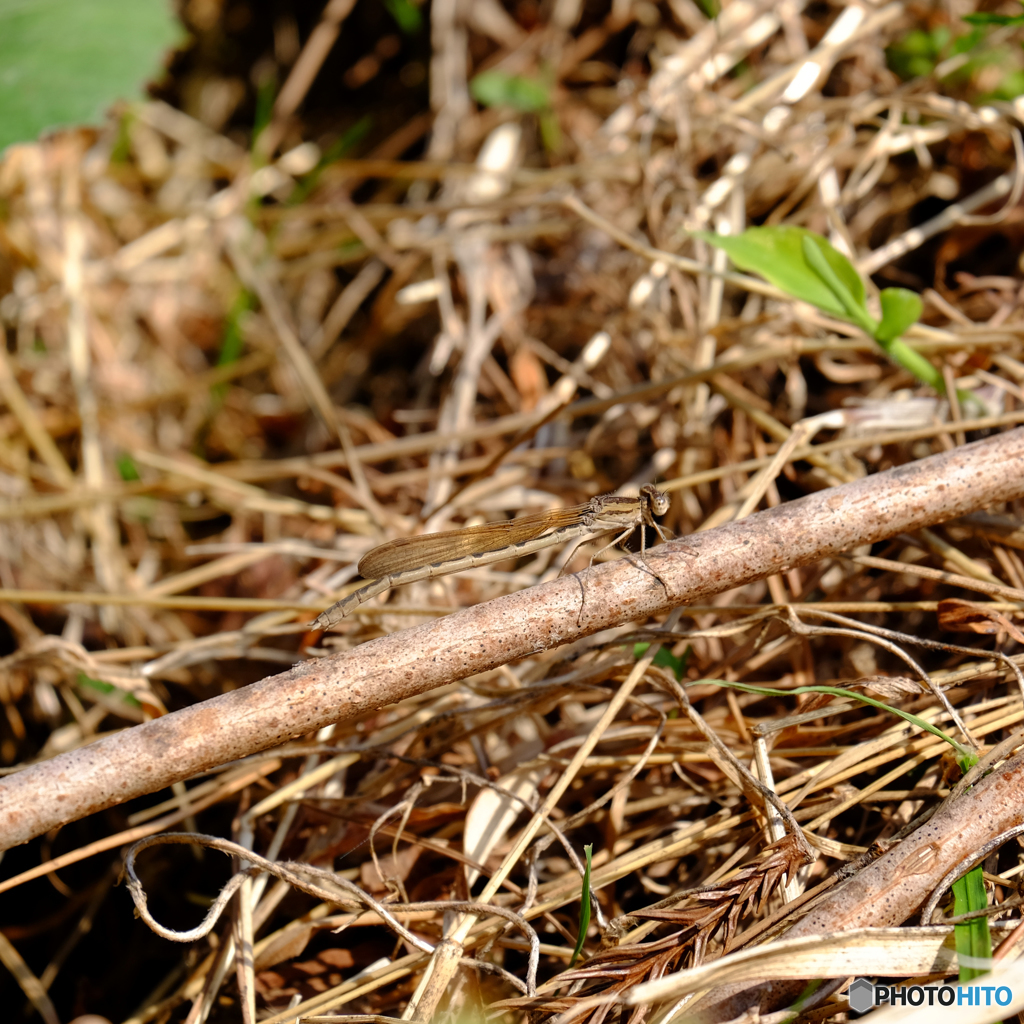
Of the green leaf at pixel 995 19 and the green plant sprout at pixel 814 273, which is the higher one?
the green leaf at pixel 995 19

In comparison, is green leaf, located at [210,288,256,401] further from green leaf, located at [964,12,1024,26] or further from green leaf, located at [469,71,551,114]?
green leaf, located at [964,12,1024,26]

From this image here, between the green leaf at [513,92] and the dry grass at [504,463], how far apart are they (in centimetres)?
23

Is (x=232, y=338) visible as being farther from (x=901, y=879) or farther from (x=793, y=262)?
(x=901, y=879)

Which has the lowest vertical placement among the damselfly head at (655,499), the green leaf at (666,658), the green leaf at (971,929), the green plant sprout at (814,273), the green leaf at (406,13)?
the green leaf at (971,929)

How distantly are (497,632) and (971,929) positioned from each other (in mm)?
1248

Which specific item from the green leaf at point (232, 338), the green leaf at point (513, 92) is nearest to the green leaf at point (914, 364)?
the green leaf at point (513, 92)

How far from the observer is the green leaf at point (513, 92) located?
495cm

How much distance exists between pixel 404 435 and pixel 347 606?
1.90 metres

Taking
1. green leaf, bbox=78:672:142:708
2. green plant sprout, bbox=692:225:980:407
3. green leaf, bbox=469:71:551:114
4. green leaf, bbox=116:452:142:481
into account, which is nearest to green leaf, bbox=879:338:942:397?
green plant sprout, bbox=692:225:980:407

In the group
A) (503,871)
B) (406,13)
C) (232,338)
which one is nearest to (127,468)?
(232,338)

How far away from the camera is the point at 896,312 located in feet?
9.68

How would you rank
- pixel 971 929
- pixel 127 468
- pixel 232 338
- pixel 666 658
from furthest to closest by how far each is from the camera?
1. pixel 232 338
2. pixel 127 468
3. pixel 666 658
4. pixel 971 929

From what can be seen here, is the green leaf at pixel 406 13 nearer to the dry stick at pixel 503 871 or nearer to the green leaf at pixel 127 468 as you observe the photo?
the green leaf at pixel 127 468

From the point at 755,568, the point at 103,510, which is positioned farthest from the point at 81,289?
the point at 755,568
